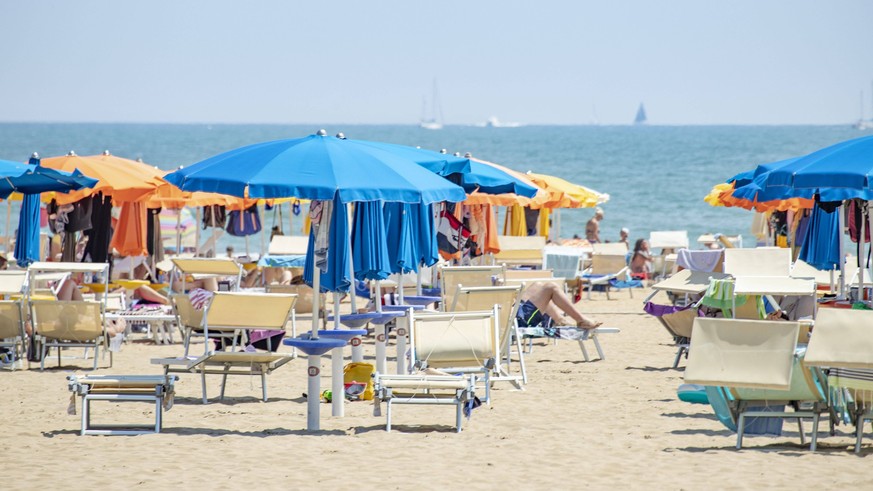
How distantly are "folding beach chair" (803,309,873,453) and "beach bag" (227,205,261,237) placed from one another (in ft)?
40.4

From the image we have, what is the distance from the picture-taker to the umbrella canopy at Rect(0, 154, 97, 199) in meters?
10.0

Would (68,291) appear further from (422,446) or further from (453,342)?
(422,446)

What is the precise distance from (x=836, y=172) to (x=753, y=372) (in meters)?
2.22

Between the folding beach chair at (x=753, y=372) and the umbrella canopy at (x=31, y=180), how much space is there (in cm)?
624

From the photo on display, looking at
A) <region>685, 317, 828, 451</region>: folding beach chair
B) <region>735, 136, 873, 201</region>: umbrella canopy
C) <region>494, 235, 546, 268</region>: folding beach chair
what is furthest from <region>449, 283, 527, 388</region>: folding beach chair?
<region>494, 235, 546, 268</region>: folding beach chair

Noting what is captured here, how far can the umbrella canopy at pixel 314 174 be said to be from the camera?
644 cm

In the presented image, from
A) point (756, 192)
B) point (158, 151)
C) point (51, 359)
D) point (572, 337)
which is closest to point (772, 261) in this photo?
point (756, 192)

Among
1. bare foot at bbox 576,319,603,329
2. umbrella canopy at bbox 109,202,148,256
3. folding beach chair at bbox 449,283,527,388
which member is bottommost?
bare foot at bbox 576,319,603,329

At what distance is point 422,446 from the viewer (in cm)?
629

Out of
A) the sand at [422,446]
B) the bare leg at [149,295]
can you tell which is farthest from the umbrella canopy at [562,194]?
the sand at [422,446]

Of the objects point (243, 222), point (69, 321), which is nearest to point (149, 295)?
point (69, 321)

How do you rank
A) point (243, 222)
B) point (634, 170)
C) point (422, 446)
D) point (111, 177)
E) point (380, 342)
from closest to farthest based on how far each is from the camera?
point (422, 446)
point (380, 342)
point (111, 177)
point (243, 222)
point (634, 170)

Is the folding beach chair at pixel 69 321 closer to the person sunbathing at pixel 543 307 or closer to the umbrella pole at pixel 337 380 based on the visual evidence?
the umbrella pole at pixel 337 380

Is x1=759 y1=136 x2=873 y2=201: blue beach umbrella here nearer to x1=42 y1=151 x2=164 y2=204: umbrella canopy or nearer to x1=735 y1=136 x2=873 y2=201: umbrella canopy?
x1=735 y1=136 x2=873 y2=201: umbrella canopy
